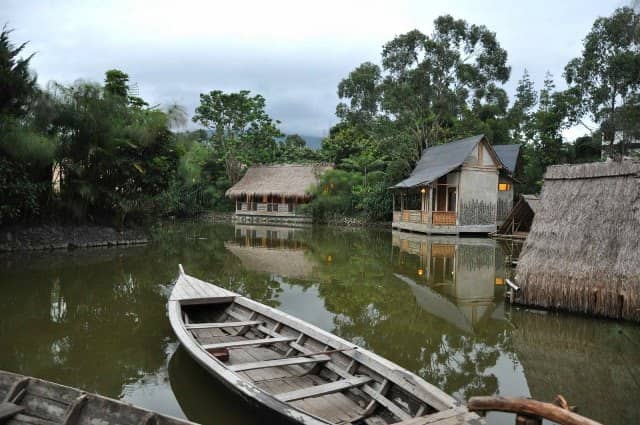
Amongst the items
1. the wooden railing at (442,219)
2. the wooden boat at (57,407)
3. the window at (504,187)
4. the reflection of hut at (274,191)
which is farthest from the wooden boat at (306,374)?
the reflection of hut at (274,191)

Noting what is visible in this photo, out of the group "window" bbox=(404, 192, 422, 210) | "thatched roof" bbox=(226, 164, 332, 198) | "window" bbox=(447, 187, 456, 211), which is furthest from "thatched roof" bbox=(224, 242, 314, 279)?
"thatched roof" bbox=(226, 164, 332, 198)

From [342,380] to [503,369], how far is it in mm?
2301

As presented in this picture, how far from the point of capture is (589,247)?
7.26 meters

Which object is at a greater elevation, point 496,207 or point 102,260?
point 496,207

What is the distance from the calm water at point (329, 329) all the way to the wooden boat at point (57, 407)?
3.64 ft

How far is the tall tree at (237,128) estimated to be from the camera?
35375 mm

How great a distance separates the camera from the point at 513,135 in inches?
1367

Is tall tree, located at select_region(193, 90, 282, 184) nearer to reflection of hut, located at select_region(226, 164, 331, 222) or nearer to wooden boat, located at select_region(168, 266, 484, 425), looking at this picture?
reflection of hut, located at select_region(226, 164, 331, 222)

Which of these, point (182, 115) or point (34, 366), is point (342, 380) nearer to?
point (34, 366)

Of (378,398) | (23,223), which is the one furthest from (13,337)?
(23,223)

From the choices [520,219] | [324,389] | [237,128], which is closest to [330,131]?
[237,128]

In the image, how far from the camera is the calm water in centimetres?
468

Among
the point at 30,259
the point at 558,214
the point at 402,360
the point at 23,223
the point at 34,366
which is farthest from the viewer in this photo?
the point at 23,223

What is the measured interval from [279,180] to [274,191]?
135 centimetres
